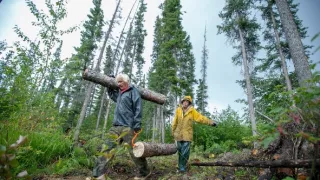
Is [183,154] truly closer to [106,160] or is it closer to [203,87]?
[106,160]

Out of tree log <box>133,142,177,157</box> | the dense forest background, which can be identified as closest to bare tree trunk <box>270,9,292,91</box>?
the dense forest background

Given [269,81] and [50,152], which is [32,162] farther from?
[269,81]

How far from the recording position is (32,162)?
4.43 metres

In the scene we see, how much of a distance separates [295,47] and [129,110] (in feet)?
19.0

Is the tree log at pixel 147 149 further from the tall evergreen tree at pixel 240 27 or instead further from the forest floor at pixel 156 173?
the tall evergreen tree at pixel 240 27

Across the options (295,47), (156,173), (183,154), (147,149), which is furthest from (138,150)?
(295,47)

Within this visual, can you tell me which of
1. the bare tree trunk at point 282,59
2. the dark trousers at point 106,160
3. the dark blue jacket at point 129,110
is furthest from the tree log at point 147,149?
the bare tree trunk at point 282,59

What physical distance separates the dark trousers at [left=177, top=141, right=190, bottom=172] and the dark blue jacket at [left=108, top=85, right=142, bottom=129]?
5.76ft

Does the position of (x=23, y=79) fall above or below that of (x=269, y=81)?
below

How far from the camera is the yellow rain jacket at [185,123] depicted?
590 centimetres

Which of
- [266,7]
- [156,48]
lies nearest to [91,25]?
[156,48]

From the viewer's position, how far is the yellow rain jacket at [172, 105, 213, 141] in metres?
5.90

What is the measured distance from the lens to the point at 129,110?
495cm

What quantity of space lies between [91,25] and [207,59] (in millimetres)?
20528
